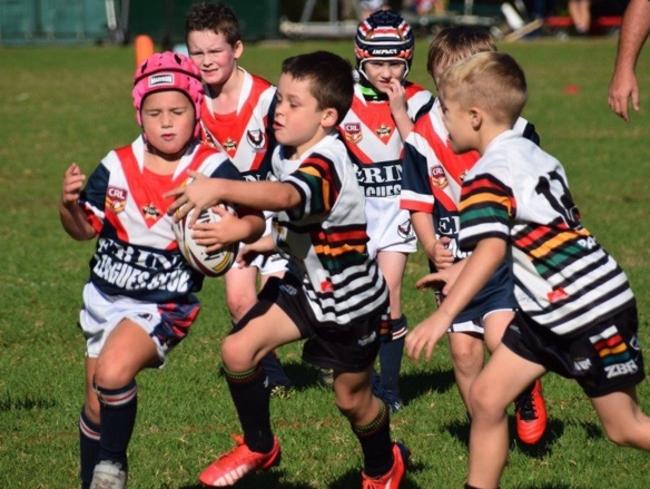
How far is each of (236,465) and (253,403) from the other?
0.86 feet

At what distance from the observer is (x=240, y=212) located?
4871mm

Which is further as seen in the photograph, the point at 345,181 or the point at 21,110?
the point at 21,110

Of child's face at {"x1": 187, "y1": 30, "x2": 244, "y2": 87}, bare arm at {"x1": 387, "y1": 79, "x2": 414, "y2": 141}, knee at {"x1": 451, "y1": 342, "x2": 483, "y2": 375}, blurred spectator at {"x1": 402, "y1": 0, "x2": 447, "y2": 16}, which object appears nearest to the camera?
knee at {"x1": 451, "y1": 342, "x2": 483, "y2": 375}

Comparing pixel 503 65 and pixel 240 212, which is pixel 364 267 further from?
pixel 503 65

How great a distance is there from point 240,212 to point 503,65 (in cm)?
111

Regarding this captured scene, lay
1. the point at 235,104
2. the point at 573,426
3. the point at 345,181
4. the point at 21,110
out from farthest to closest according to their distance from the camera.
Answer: the point at 21,110 → the point at 235,104 → the point at 573,426 → the point at 345,181

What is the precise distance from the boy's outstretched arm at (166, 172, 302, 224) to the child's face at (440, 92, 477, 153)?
0.63 meters

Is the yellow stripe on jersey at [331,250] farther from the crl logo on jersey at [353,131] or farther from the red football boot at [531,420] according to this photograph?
the crl logo on jersey at [353,131]

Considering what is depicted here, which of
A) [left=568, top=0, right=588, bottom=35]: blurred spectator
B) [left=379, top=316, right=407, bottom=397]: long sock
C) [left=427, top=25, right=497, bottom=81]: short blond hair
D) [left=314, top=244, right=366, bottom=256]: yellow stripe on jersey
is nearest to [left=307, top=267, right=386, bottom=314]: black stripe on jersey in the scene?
[left=314, top=244, right=366, bottom=256]: yellow stripe on jersey

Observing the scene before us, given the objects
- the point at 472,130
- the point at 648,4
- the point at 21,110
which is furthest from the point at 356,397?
the point at 21,110

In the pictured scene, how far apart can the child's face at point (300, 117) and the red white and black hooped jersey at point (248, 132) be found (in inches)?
63.8

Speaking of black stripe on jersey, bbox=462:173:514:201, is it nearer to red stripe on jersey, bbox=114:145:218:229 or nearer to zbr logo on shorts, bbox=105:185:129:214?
red stripe on jersey, bbox=114:145:218:229

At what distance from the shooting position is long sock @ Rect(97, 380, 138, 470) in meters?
4.90

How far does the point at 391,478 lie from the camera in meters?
5.55
